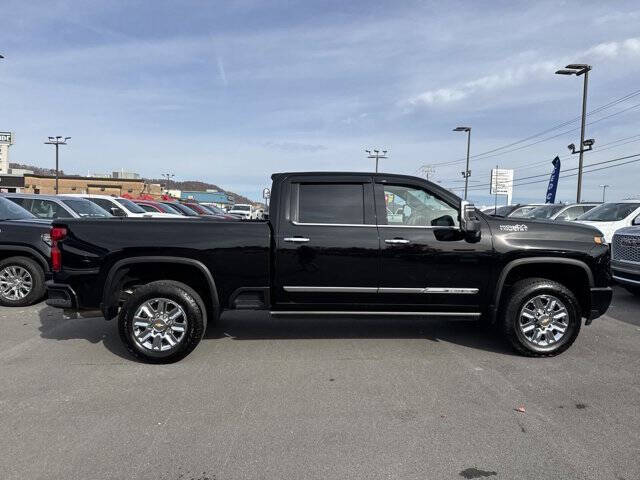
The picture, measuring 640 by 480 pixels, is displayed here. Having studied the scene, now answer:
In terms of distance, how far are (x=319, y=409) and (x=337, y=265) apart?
1.62 m

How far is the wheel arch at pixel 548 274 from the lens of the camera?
5.14 meters

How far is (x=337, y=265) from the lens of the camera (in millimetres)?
5051

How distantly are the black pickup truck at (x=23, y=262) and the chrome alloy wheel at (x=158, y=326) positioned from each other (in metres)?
3.49

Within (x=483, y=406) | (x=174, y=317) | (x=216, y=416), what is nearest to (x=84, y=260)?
(x=174, y=317)

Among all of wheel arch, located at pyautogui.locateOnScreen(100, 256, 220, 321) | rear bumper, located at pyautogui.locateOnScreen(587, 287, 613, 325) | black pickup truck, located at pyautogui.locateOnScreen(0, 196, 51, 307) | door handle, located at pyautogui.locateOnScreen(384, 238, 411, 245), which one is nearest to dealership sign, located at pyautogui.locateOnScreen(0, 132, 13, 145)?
black pickup truck, located at pyautogui.locateOnScreen(0, 196, 51, 307)

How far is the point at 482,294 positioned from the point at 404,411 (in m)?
1.89

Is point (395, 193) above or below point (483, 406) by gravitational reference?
above

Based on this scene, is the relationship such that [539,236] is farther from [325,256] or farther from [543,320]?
[325,256]

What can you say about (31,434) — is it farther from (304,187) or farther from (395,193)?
(395,193)

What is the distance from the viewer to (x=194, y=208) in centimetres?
2412

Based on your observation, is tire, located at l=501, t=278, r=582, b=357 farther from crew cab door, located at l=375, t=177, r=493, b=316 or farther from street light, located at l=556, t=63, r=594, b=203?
street light, located at l=556, t=63, r=594, b=203

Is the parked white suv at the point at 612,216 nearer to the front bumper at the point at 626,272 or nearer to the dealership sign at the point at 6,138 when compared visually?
→ the front bumper at the point at 626,272

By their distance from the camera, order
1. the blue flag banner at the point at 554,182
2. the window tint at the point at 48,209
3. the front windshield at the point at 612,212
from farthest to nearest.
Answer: the blue flag banner at the point at 554,182
the front windshield at the point at 612,212
the window tint at the point at 48,209

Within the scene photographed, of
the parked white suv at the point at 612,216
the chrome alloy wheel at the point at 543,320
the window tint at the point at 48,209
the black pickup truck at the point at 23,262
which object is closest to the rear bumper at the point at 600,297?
the chrome alloy wheel at the point at 543,320
